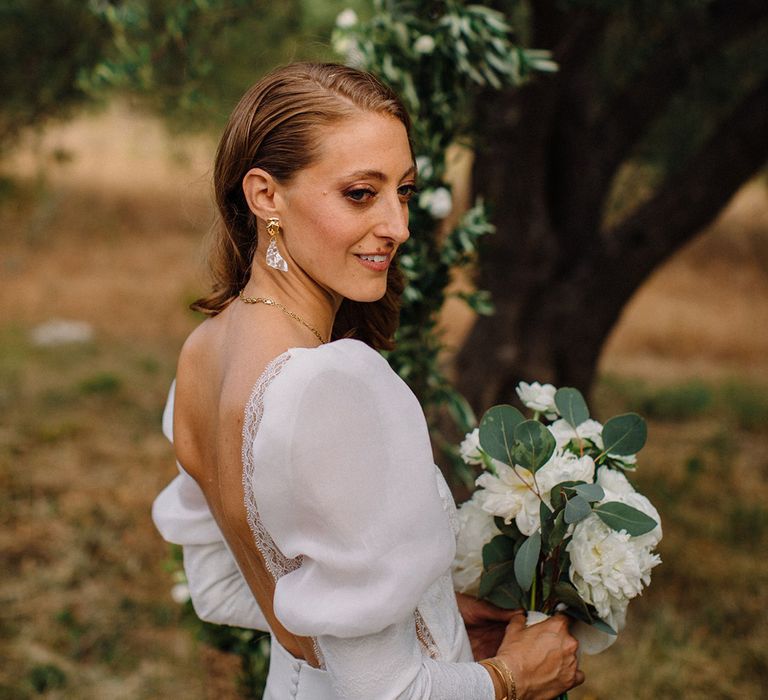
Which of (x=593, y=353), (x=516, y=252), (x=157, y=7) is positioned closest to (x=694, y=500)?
(x=593, y=353)

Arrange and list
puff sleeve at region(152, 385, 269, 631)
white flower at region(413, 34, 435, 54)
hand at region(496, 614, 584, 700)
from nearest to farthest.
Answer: hand at region(496, 614, 584, 700)
puff sleeve at region(152, 385, 269, 631)
white flower at region(413, 34, 435, 54)

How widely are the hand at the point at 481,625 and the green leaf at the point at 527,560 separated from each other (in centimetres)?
24

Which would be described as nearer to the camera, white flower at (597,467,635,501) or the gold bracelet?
the gold bracelet

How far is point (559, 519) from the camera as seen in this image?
1.82m

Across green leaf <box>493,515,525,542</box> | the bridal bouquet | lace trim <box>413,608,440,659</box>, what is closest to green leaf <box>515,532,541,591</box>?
the bridal bouquet

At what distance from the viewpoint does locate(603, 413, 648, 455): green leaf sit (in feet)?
6.38

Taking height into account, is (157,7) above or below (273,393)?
below

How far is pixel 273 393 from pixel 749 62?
5.51m

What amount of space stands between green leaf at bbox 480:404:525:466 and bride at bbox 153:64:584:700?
0.15 meters

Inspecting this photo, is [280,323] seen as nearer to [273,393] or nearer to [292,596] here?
[273,393]

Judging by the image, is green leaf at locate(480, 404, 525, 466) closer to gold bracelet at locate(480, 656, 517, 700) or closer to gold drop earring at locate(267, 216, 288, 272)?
gold bracelet at locate(480, 656, 517, 700)

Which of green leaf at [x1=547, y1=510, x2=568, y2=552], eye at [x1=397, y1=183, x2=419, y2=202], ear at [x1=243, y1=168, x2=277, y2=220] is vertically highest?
eye at [x1=397, y1=183, x2=419, y2=202]

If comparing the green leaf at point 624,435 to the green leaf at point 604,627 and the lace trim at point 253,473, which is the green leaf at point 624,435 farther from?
the lace trim at point 253,473

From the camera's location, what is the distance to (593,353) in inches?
203
